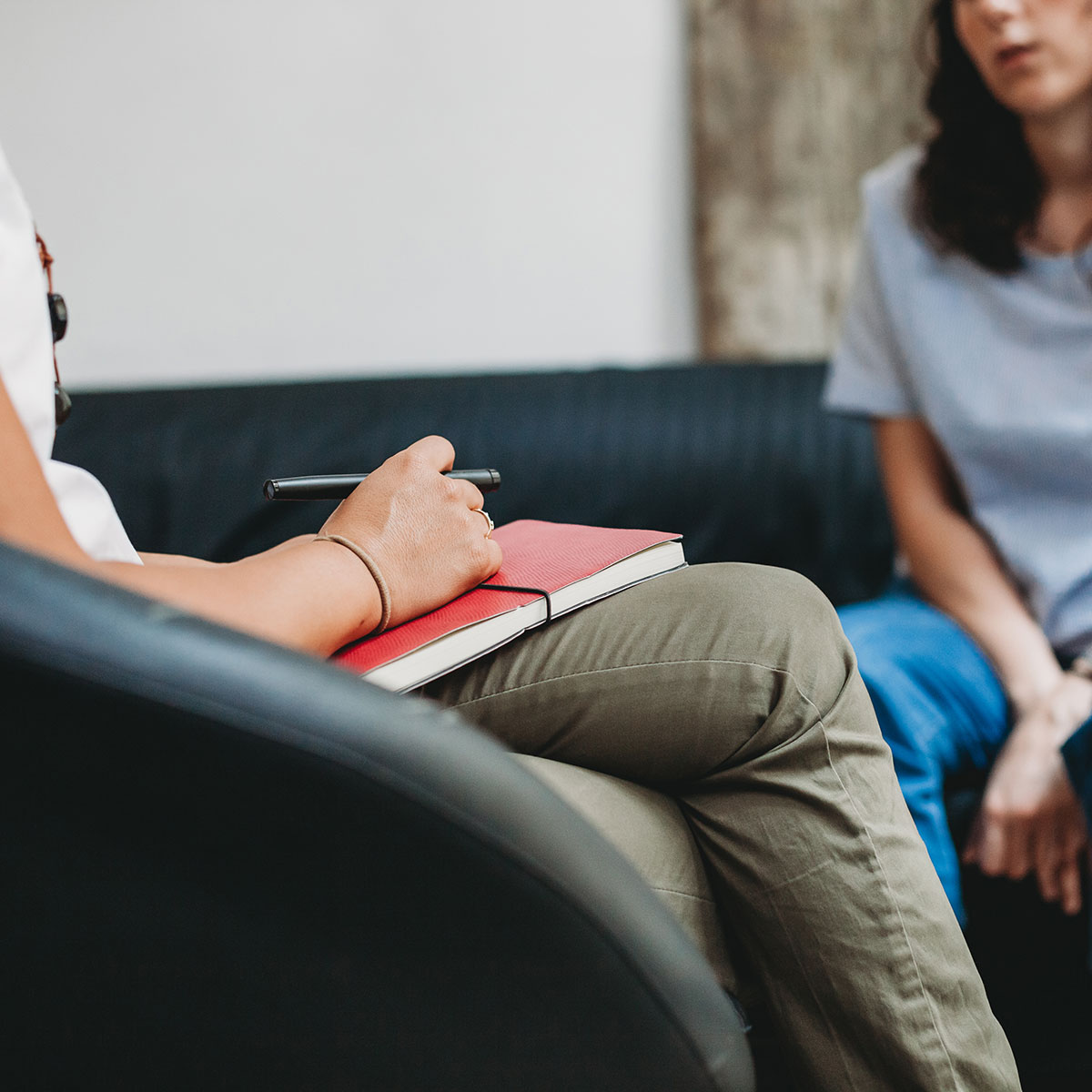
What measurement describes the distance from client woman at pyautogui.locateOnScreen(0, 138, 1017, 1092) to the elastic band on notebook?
0.5 inches

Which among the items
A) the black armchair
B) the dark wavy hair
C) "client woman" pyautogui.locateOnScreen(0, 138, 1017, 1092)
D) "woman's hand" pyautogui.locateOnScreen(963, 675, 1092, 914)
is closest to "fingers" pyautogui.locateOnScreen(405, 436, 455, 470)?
"client woman" pyautogui.locateOnScreen(0, 138, 1017, 1092)

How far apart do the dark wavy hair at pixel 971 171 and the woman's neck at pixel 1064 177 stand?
0.04 ft

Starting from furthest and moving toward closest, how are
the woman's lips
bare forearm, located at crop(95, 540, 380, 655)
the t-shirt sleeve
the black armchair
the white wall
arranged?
the white wall, the t-shirt sleeve, the woman's lips, bare forearm, located at crop(95, 540, 380, 655), the black armchair

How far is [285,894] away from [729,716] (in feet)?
0.83

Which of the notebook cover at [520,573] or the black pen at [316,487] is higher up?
the black pen at [316,487]

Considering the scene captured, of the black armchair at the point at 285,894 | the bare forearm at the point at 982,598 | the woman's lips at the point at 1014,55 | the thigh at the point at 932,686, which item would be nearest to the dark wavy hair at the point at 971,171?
the woman's lips at the point at 1014,55

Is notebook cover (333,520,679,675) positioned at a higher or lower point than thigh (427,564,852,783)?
higher

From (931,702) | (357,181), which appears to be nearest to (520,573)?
(931,702)

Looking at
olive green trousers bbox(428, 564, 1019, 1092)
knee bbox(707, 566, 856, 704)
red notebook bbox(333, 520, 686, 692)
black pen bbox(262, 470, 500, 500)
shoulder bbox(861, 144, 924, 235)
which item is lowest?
olive green trousers bbox(428, 564, 1019, 1092)

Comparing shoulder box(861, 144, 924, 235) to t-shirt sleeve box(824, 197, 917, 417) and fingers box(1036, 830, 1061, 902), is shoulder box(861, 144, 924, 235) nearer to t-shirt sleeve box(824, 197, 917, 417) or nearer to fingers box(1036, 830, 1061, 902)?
t-shirt sleeve box(824, 197, 917, 417)

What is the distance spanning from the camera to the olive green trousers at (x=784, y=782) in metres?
0.51

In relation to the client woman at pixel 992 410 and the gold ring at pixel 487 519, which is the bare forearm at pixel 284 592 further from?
the client woman at pixel 992 410

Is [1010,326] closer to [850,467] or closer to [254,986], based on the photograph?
[850,467]

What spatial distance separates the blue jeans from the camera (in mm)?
779
